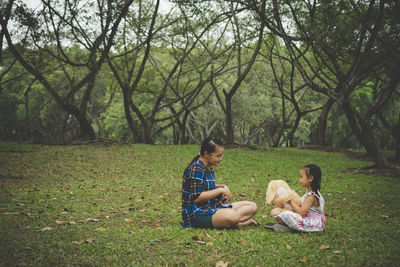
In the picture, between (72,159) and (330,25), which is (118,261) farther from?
(330,25)

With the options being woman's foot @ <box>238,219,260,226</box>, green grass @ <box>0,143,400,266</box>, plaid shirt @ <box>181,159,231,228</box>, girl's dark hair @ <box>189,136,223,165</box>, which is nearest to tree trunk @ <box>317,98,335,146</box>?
green grass @ <box>0,143,400,266</box>

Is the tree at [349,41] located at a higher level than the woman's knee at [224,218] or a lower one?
higher

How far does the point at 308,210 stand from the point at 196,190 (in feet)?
5.94

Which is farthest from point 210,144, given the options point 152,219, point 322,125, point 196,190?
point 322,125

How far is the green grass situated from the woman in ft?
0.62

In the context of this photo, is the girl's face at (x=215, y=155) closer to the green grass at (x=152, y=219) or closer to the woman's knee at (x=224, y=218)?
the woman's knee at (x=224, y=218)

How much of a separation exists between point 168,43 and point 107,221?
18866 mm

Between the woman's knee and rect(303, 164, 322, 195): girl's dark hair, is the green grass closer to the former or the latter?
the woman's knee

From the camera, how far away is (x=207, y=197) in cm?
508

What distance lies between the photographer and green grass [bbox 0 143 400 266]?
4.21 m

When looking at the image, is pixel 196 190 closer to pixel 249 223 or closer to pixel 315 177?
pixel 249 223

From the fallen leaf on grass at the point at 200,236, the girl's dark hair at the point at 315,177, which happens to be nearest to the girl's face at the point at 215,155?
the fallen leaf on grass at the point at 200,236

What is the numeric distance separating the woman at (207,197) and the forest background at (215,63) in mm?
9292

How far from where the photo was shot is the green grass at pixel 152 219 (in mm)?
4211
